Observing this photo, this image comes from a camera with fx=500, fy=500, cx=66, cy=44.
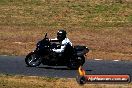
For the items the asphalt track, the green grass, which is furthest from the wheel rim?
the green grass

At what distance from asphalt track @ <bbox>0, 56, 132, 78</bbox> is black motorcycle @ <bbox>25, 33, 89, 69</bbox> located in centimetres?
30

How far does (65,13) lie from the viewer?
3884 centimetres

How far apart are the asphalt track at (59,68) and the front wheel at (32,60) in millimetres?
232

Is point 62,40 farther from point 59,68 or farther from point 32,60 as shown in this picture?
point 32,60

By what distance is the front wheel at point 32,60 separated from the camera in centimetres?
2272

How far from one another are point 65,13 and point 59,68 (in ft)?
53.1

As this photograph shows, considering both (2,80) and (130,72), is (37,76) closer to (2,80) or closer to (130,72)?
(2,80)

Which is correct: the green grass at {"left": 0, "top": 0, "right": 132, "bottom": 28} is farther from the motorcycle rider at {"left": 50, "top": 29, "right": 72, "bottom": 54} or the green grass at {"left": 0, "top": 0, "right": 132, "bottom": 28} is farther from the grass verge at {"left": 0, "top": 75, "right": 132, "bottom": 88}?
the grass verge at {"left": 0, "top": 75, "right": 132, "bottom": 88}

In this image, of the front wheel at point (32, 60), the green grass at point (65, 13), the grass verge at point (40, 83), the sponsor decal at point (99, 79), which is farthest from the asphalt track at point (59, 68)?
the green grass at point (65, 13)

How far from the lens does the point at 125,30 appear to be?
33.8 m

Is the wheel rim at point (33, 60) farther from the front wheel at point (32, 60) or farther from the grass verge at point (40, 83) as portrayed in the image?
the grass verge at point (40, 83)

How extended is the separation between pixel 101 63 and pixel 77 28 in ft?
33.4

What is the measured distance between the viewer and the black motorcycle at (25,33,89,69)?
22.6 meters

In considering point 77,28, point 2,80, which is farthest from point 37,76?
point 77,28
